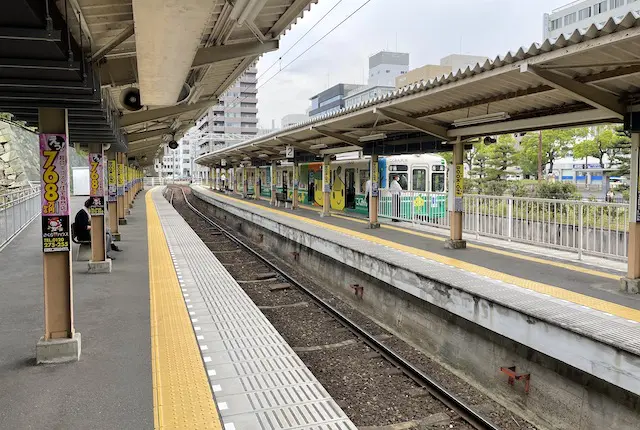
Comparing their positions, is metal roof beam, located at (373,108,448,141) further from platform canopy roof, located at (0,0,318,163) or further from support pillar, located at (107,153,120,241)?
support pillar, located at (107,153,120,241)

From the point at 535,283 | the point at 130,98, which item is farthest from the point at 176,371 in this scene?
the point at 535,283

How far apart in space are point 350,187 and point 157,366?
48.7ft

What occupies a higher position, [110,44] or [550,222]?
[110,44]

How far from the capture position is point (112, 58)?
18.5ft

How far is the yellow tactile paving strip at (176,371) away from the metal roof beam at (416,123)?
490 cm

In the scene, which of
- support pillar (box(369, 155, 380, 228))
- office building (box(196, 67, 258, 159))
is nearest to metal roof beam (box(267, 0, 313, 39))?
support pillar (box(369, 155, 380, 228))

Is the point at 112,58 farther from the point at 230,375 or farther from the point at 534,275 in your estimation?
the point at 534,275

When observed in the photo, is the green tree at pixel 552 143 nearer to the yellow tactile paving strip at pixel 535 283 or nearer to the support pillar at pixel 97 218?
the yellow tactile paving strip at pixel 535 283

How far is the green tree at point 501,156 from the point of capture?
1066 inches

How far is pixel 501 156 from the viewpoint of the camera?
90.2 feet

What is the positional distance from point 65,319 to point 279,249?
1082cm

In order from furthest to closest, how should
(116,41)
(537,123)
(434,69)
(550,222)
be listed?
(434,69) < (550,222) < (537,123) < (116,41)

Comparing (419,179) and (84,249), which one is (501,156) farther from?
(84,249)

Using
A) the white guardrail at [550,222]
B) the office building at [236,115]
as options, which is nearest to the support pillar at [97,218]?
the white guardrail at [550,222]
